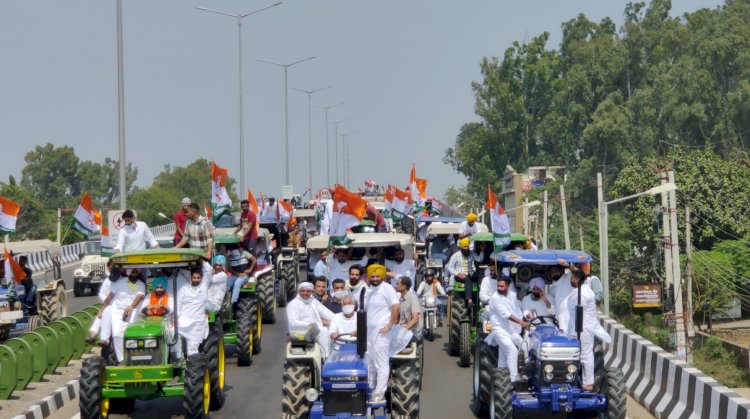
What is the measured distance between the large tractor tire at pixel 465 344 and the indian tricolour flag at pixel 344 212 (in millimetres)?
2686

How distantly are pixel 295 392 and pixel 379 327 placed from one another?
1217 millimetres

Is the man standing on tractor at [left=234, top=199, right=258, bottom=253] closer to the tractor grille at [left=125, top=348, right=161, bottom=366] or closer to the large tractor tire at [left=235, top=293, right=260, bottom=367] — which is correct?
the large tractor tire at [left=235, top=293, right=260, bottom=367]

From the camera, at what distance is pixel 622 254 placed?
4850 centimetres

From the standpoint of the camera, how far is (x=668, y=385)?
15.6 m

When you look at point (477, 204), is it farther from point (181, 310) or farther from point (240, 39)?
point (181, 310)

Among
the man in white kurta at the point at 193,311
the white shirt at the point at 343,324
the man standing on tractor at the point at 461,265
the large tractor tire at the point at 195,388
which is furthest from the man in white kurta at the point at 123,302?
the man standing on tractor at the point at 461,265

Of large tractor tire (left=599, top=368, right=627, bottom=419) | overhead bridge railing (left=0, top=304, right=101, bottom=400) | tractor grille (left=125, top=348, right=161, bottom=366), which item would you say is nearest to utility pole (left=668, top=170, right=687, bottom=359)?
large tractor tire (left=599, top=368, right=627, bottom=419)

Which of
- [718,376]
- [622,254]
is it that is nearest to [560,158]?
[622,254]

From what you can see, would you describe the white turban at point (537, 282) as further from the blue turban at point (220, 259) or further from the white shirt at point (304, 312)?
the blue turban at point (220, 259)

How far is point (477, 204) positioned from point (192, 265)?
226ft

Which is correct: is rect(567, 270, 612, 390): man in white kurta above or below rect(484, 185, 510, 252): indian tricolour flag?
below

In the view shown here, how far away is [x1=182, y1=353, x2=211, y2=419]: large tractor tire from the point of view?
14.1 meters

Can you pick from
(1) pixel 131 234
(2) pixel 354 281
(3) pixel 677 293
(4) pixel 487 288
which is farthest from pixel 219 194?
(2) pixel 354 281

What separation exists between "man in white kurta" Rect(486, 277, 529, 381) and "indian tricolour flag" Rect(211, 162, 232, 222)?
1316 cm
